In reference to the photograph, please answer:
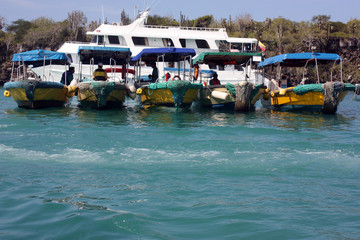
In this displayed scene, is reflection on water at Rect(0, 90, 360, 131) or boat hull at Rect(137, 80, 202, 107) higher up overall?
boat hull at Rect(137, 80, 202, 107)

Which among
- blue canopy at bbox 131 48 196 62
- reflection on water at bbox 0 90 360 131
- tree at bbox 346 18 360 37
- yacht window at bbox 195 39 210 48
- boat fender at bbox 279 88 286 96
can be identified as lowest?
reflection on water at bbox 0 90 360 131

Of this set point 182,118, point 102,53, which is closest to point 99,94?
point 102,53

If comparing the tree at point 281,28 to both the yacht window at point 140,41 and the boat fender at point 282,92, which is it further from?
the boat fender at point 282,92

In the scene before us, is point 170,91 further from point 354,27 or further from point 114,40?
point 354,27

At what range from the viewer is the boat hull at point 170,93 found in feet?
57.5

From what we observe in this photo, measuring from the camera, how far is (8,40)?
54812 millimetres

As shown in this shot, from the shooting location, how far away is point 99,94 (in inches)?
705

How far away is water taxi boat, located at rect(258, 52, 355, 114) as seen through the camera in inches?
690

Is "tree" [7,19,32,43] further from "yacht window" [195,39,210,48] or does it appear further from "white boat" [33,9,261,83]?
"yacht window" [195,39,210,48]

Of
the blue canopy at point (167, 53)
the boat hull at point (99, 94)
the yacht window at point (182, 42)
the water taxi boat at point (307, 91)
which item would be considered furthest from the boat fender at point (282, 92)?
the yacht window at point (182, 42)

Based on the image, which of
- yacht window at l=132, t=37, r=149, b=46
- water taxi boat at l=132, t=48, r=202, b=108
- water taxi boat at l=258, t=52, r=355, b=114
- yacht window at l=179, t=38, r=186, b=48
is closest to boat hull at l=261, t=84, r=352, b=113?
water taxi boat at l=258, t=52, r=355, b=114

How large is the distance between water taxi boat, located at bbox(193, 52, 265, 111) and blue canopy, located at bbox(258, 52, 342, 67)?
1.08 metres

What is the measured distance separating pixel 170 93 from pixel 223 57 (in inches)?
169

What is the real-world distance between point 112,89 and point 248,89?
6.10 metres
